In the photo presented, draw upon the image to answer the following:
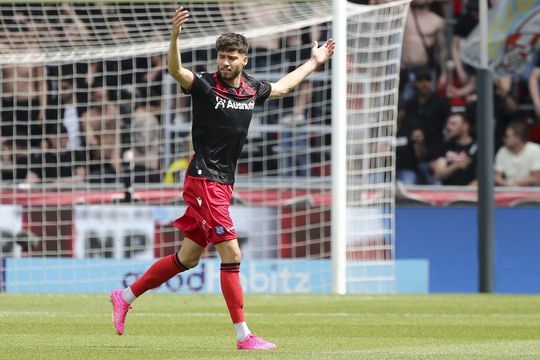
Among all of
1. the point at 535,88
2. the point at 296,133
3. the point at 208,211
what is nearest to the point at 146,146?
the point at 296,133

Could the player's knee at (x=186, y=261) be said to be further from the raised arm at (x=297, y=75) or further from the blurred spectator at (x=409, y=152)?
the blurred spectator at (x=409, y=152)

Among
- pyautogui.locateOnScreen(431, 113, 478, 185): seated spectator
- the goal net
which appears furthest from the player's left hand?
pyautogui.locateOnScreen(431, 113, 478, 185): seated spectator

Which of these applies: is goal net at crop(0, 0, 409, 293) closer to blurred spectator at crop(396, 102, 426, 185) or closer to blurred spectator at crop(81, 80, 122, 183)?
blurred spectator at crop(81, 80, 122, 183)

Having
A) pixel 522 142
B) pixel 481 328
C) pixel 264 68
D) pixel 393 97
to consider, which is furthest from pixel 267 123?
pixel 481 328

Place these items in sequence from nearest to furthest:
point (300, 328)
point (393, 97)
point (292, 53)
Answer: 1. point (300, 328)
2. point (393, 97)
3. point (292, 53)

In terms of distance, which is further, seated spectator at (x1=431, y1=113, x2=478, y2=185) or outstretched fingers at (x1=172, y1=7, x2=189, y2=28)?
seated spectator at (x1=431, y1=113, x2=478, y2=185)

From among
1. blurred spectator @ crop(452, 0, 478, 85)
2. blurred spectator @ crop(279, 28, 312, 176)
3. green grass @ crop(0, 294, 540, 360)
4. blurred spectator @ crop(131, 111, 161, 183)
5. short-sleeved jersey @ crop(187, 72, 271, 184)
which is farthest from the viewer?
blurred spectator @ crop(452, 0, 478, 85)

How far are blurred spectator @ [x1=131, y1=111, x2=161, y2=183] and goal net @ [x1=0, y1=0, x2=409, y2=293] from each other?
0.02m

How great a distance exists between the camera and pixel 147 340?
845 cm

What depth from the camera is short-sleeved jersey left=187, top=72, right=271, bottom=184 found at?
8.32 metres

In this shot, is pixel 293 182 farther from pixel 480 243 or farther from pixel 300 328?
pixel 300 328

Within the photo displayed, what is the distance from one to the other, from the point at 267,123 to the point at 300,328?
778 cm

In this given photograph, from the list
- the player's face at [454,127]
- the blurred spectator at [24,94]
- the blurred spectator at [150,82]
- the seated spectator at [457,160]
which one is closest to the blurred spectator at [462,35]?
the player's face at [454,127]

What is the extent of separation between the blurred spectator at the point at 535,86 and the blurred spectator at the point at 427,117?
1.26m
